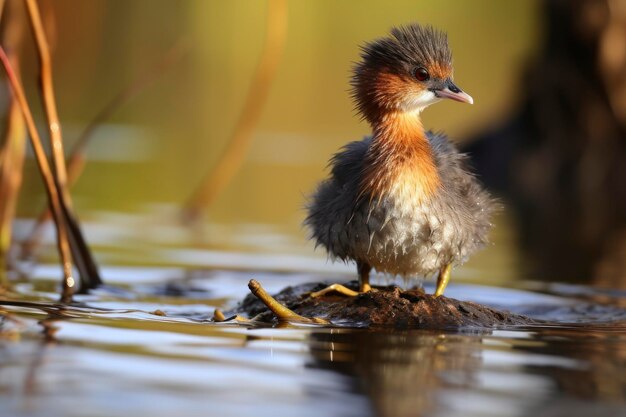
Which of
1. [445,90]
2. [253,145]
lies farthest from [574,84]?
[445,90]

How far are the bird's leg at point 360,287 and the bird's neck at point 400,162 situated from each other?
0.43 metres

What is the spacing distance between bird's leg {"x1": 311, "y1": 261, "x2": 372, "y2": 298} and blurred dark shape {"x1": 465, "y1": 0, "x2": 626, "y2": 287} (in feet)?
23.4

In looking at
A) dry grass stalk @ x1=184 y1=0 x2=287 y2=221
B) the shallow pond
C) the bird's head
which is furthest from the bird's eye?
dry grass stalk @ x1=184 y1=0 x2=287 y2=221

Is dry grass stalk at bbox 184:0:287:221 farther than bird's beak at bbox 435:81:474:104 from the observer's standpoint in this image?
Yes

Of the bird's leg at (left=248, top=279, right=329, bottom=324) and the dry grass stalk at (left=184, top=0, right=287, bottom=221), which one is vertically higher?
the dry grass stalk at (left=184, top=0, right=287, bottom=221)

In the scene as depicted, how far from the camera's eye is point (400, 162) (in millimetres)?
5930

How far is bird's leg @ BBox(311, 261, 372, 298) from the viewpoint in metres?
5.73

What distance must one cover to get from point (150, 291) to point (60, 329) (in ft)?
7.15

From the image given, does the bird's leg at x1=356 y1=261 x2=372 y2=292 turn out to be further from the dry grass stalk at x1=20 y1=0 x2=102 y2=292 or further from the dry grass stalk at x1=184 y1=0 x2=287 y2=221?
the dry grass stalk at x1=184 y1=0 x2=287 y2=221

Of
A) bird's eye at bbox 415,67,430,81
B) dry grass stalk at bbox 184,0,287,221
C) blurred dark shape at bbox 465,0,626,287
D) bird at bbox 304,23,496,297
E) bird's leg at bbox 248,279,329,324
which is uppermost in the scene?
blurred dark shape at bbox 465,0,626,287

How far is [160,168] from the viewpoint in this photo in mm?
13734

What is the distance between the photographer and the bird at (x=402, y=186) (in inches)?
228

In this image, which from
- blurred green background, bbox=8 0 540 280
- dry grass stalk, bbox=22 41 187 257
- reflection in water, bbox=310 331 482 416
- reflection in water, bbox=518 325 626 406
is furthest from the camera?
blurred green background, bbox=8 0 540 280

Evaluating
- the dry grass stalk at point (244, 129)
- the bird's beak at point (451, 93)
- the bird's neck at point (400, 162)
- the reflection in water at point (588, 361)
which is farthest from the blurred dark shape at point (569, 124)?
the reflection in water at point (588, 361)
